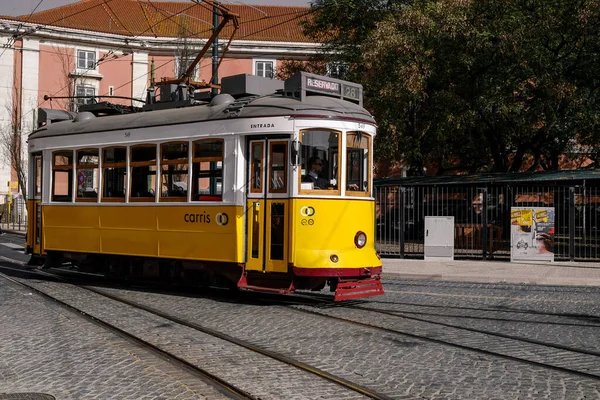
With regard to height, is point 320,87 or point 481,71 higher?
point 481,71

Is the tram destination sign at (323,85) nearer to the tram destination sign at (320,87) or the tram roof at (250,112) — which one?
the tram destination sign at (320,87)

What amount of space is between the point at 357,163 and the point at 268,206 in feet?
4.92

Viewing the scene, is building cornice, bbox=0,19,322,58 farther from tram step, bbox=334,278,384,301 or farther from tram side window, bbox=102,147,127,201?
tram step, bbox=334,278,384,301

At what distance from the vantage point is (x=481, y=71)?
91.5ft

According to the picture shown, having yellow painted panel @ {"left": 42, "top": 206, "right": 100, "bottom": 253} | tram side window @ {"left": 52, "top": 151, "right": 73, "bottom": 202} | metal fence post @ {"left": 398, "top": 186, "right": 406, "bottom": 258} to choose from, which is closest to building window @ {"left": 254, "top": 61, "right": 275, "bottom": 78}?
metal fence post @ {"left": 398, "top": 186, "right": 406, "bottom": 258}

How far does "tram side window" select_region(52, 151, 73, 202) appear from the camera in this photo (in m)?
14.7

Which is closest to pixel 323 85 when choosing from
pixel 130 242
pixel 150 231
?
pixel 150 231

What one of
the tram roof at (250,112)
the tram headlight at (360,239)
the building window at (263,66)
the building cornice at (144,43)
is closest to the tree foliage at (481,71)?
the tram roof at (250,112)

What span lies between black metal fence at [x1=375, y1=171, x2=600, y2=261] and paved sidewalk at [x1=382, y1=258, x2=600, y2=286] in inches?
31.9

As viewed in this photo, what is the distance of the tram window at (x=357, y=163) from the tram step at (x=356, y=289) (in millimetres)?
1339

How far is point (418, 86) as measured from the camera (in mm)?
25047

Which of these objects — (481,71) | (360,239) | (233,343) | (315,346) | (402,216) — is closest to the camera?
(315,346)

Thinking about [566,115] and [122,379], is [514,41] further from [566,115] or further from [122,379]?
[122,379]

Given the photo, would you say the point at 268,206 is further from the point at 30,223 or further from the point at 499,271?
the point at 499,271
